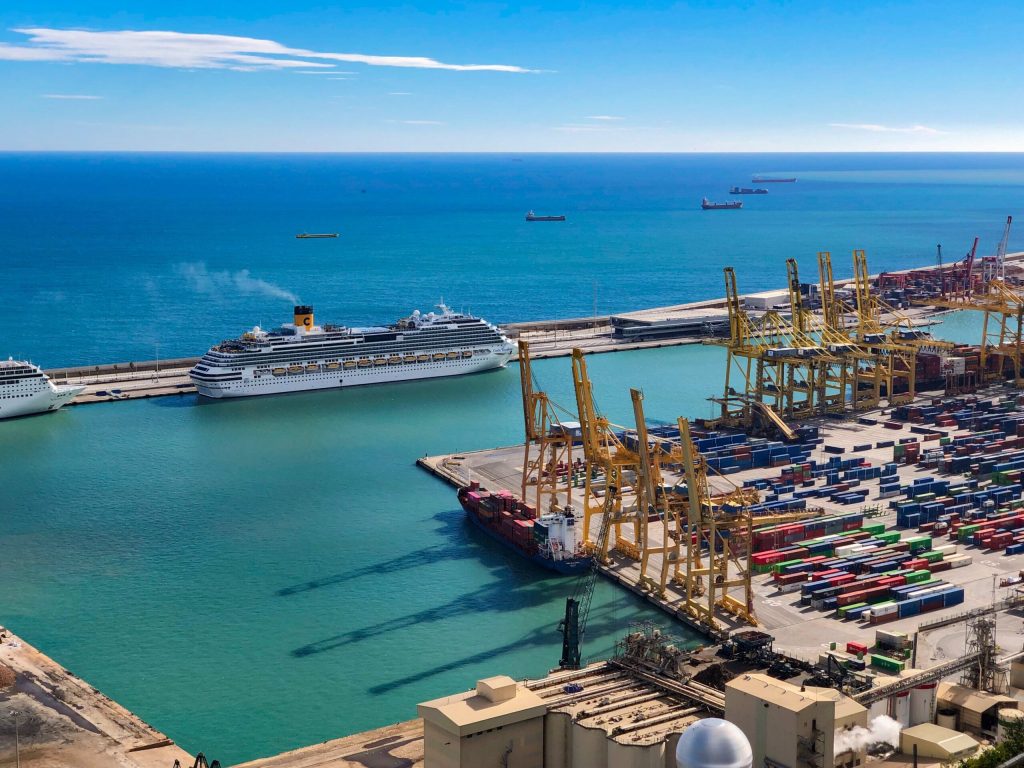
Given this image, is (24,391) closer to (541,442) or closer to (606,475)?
(541,442)

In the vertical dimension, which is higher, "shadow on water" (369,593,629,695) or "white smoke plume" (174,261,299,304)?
"white smoke plume" (174,261,299,304)

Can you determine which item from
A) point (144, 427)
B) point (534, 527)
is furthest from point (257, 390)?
point (534, 527)

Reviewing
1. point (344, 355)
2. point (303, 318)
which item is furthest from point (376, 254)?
point (344, 355)

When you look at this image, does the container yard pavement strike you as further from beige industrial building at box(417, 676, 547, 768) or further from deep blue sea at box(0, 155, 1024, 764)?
beige industrial building at box(417, 676, 547, 768)

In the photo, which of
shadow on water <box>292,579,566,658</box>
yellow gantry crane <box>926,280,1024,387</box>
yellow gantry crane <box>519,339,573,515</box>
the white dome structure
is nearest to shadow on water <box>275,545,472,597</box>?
shadow on water <box>292,579,566,658</box>

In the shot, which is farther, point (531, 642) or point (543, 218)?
point (543, 218)

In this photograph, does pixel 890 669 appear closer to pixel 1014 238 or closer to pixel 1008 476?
pixel 1008 476
